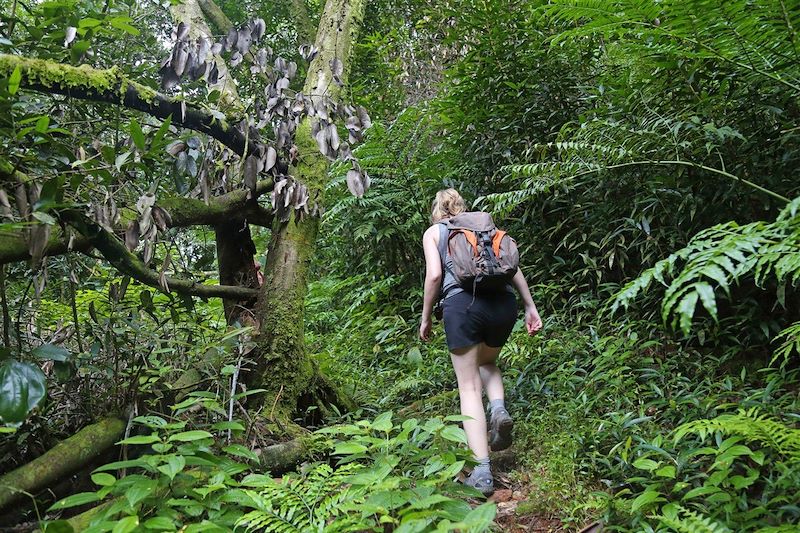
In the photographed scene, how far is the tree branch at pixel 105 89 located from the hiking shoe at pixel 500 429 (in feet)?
7.02

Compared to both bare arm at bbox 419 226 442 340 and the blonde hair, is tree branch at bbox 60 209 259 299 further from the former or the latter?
the blonde hair

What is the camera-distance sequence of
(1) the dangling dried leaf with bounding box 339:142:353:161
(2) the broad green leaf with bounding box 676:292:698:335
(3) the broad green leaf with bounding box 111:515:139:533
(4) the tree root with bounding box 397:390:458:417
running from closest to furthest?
(2) the broad green leaf with bounding box 676:292:698:335
(3) the broad green leaf with bounding box 111:515:139:533
(1) the dangling dried leaf with bounding box 339:142:353:161
(4) the tree root with bounding box 397:390:458:417

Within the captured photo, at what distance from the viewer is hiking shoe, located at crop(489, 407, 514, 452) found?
321cm

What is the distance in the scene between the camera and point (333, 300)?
767 centimetres

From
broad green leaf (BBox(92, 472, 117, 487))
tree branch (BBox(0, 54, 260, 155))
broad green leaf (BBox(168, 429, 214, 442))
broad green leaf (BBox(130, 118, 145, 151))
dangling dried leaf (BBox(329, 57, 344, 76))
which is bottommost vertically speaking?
broad green leaf (BBox(92, 472, 117, 487))

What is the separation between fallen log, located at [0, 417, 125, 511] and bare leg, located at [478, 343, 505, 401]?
2017mm

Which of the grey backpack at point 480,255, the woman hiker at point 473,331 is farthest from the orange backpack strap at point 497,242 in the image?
the woman hiker at point 473,331

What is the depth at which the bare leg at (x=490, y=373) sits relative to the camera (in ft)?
11.4

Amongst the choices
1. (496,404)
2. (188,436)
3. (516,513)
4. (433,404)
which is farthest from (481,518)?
(433,404)

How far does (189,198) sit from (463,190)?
3393 mm

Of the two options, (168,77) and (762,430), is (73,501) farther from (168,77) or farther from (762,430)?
(762,430)

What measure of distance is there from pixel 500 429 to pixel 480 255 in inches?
39.3

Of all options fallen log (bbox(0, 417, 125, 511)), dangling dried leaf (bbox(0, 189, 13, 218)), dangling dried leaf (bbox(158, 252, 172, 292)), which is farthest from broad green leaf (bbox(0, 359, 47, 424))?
dangling dried leaf (bbox(158, 252, 172, 292))

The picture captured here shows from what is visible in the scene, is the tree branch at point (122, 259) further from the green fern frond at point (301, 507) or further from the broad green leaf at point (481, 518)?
the broad green leaf at point (481, 518)
